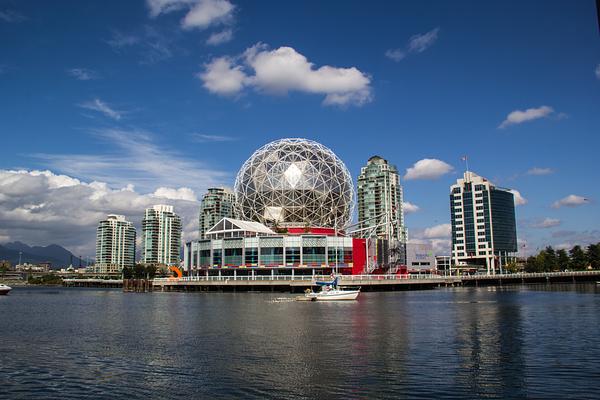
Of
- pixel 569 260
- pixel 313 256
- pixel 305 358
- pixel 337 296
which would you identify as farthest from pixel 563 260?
pixel 305 358

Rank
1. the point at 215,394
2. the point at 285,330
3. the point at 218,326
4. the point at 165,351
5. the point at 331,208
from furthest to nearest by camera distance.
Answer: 1. the point at 331,208
2. the point at 218,326
3. the point at 285,330
4. the point at 165,351
5. the point at 215,394

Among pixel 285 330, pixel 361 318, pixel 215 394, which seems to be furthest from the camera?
pixel 361 318

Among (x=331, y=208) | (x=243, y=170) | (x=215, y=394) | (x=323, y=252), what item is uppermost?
(x=243, y=170)

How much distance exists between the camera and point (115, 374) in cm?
2458

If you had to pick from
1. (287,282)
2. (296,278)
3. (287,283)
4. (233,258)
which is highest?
(233,258)

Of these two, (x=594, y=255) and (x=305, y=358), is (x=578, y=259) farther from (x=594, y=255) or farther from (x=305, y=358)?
(x=305, y=358)

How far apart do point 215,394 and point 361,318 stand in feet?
95.4

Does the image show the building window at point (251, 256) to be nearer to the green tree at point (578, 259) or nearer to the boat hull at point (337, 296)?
the boat hull at point (337, 296)

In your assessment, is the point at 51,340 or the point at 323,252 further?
the point at 323,252

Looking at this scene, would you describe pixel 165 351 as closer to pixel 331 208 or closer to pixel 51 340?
pixel 51 340

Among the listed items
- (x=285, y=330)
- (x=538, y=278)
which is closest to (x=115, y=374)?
(x=285, y=330)

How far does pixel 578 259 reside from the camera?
169750mm

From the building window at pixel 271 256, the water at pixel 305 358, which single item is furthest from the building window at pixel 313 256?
the water at pixel 305 358

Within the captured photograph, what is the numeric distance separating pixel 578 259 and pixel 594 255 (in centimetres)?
549
